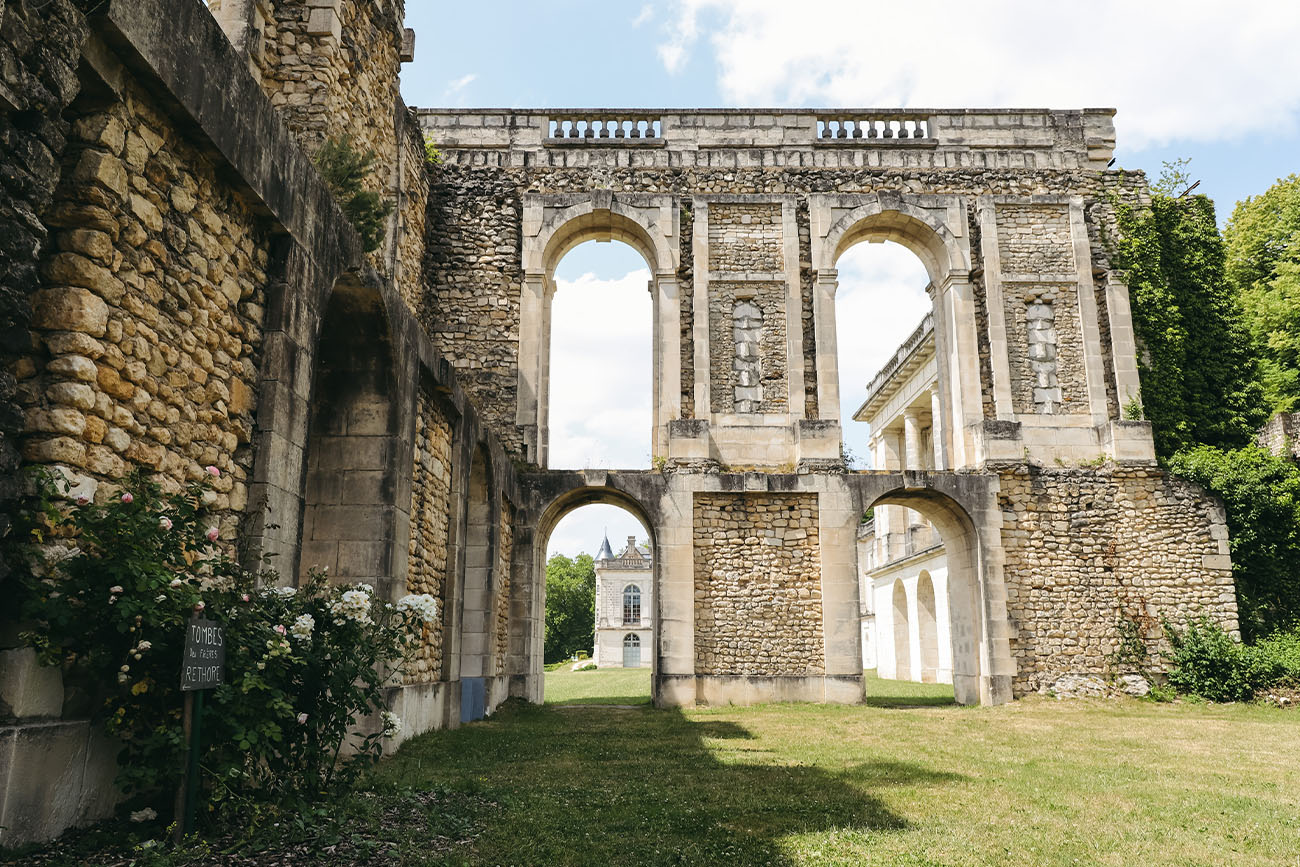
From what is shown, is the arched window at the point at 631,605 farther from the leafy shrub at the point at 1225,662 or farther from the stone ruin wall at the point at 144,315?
the stone ruin wall at the point at 144,315

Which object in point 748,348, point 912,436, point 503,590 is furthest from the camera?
point 912,436

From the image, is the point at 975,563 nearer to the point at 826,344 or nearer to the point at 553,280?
the point at 826,344

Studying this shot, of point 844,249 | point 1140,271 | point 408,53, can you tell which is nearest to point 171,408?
point 408,53

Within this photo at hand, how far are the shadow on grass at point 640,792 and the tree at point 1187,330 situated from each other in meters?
11.7

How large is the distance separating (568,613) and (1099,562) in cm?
5070

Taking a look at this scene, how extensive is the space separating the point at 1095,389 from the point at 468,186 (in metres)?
12.6

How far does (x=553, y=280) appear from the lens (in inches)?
695

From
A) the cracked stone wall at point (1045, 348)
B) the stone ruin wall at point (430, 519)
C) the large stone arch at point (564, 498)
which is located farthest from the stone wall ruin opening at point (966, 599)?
the stone ruin wall at point (430, 519)

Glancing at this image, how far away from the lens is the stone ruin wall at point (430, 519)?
8945 mm

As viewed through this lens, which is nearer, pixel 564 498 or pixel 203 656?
pixel 203 656

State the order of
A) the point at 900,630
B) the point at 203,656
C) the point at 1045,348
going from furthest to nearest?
the point at 900,630, the point at 1045,348, the point at 203,656

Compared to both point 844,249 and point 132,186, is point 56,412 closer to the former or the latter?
point 132,186

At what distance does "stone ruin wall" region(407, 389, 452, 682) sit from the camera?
29.3ft

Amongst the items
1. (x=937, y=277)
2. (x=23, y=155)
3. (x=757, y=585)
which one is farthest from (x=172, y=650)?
(x=937, y=277)
